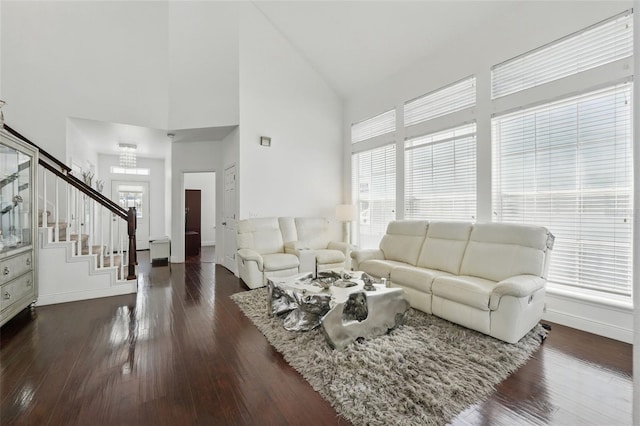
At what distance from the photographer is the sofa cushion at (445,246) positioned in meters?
3.26

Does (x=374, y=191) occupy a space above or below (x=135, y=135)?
below

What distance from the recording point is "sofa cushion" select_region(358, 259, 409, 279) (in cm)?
342

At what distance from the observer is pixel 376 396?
1707mm

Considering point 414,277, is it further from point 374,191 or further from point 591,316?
point 374,191

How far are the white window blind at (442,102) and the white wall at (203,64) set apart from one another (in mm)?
3035

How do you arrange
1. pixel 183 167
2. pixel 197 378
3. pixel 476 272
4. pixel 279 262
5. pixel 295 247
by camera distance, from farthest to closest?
1. pixel 183 167
2. pixel 295 247
3. pixel 279 262
4. pixel 476 272
5. pixel 197 378

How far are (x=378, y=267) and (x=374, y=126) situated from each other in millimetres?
3005

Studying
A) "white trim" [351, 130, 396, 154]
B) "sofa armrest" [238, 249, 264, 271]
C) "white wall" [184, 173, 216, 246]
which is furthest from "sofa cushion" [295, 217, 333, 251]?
"white wall" [184, 173, 216, 246]

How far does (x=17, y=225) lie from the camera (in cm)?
290

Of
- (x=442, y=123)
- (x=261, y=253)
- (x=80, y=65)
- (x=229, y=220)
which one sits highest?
(x=80, y=65)

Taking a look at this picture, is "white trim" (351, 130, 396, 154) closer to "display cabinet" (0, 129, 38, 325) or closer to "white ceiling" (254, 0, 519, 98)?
"white ceiling" (254, 0, 519, 98)

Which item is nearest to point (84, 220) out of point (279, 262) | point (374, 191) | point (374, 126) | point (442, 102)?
point (279, 262)

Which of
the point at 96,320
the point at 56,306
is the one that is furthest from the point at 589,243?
the point at 56,306

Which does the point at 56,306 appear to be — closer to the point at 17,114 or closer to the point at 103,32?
the point at 17,114
